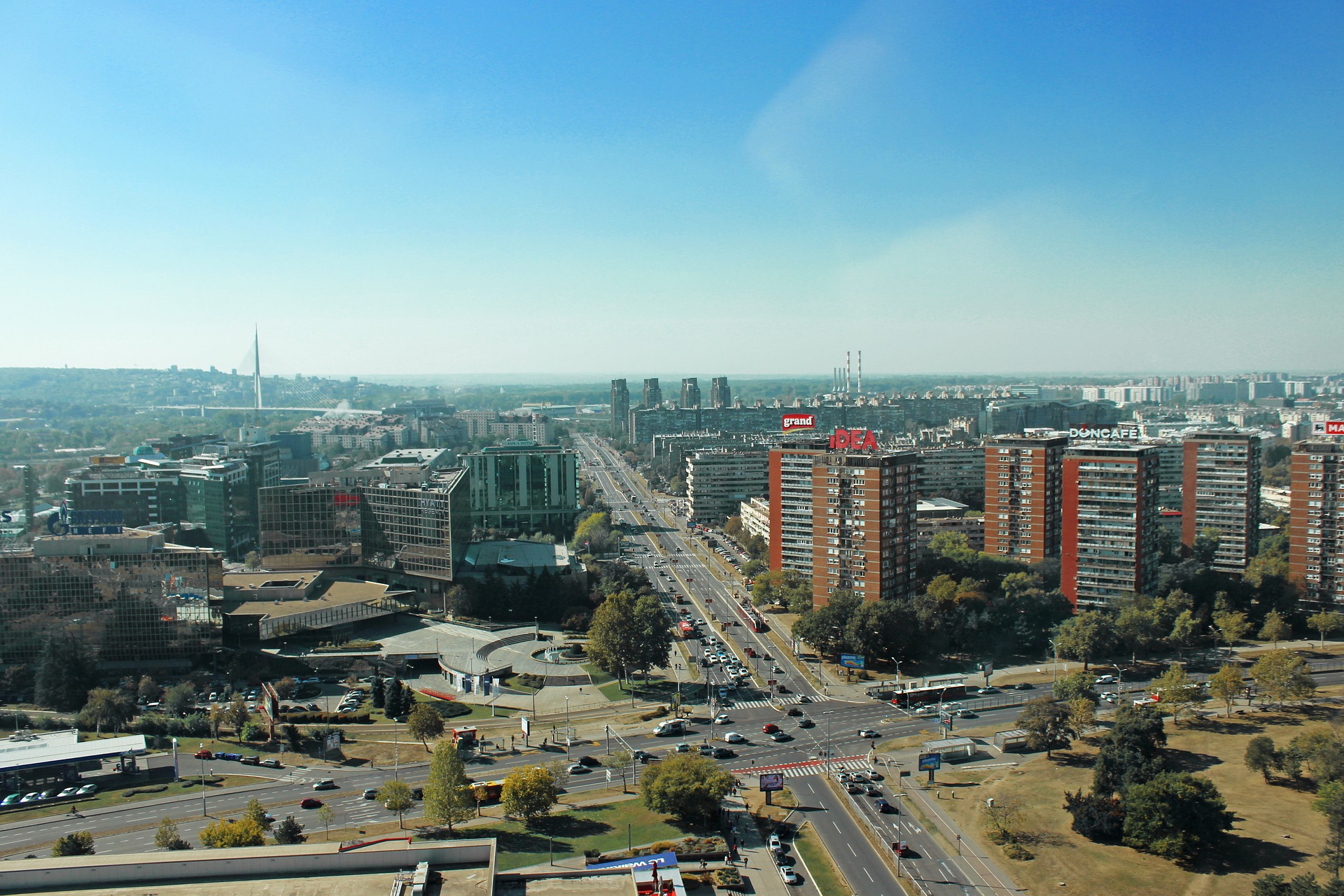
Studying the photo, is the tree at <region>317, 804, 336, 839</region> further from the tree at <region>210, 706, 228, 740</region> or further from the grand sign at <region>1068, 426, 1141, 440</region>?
the grand sign at <region>1068, 426, 1141, 440</region>

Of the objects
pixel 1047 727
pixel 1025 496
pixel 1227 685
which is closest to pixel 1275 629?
pixel 1227 685

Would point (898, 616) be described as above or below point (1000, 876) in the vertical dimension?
above

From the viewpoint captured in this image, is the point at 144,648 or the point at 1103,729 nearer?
the point at 1103,729

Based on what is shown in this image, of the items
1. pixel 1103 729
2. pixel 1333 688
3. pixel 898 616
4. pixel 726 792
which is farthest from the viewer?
pixel 898 616

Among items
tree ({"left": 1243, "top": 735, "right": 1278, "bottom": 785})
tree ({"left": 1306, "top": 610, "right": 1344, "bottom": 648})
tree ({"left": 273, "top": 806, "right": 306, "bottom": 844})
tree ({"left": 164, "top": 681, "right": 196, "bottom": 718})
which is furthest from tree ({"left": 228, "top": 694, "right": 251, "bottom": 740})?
tree ({"left": 1306, "top": 610, "right": 1344, "bottom": 648})

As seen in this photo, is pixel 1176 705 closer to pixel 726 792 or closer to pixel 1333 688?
pixel 1333 688

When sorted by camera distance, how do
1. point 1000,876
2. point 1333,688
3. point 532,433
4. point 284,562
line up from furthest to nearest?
point 532,433 < point 284,562 < point 1333,688 < point 1000,876

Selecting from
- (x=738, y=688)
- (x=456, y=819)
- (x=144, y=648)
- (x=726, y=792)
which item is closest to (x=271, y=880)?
(x=456, y=819)

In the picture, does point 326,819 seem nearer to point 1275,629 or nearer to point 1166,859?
point 1166,859
